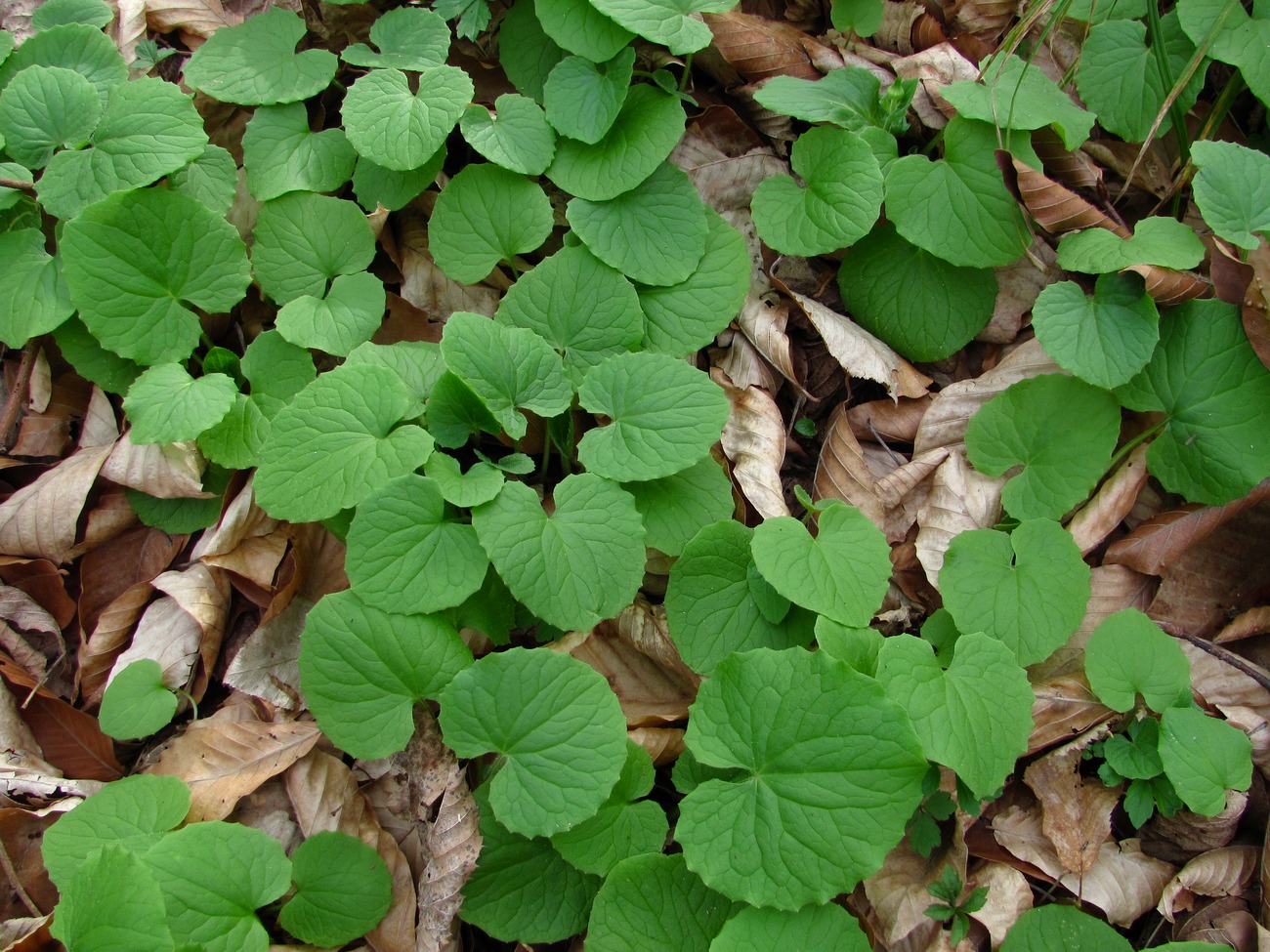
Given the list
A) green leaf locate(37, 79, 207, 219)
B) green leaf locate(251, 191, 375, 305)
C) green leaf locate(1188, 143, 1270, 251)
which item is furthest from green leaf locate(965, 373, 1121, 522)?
green leaf locate(37, 79, 207, 219)

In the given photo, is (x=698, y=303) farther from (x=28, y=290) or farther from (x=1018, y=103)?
(x=28, y=290)

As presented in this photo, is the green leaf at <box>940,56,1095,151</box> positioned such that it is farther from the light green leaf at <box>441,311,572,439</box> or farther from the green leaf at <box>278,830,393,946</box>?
the green leaf at <box>278,830,393,946</box>

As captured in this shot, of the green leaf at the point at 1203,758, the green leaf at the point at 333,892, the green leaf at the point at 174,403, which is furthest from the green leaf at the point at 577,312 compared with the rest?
the green leaf at the point at 1203,758

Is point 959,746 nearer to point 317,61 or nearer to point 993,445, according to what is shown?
point 993,445

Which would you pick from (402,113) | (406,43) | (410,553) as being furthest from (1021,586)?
(406,43)

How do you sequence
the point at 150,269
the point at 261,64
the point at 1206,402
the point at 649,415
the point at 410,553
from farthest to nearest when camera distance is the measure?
the point at 261,64, the point at 150,269, the point at 1206,402, the point at 649,415, the point at 410,553

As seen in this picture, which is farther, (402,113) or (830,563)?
(402,113)

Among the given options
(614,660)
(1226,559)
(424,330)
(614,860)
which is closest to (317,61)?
(424,330)
